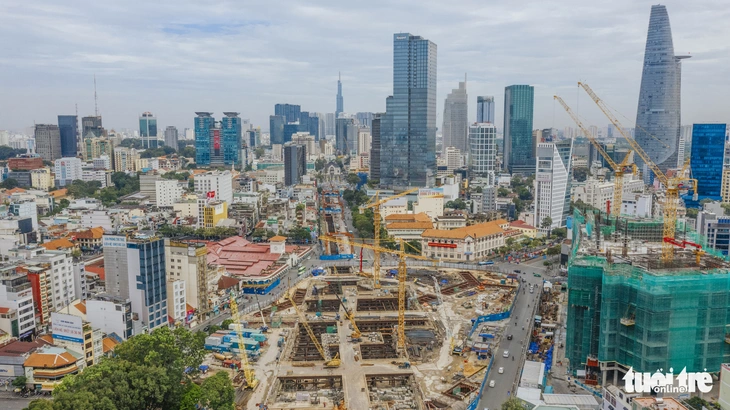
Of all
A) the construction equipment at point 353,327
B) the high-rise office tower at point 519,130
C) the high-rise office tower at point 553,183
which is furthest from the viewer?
the high-rise office tower at point 519,130

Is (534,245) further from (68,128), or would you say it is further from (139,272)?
(68,128)

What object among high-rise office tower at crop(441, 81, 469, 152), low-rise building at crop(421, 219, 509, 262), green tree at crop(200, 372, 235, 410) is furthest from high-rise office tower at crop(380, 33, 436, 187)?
high-rise office tower at crop(441, 81, 469, 152)

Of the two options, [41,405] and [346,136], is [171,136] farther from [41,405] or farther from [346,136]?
[41,405]

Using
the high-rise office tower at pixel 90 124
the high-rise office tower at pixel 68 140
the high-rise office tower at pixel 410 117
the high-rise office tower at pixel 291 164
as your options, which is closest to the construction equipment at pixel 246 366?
the high-rise office tower at pixel 410 117

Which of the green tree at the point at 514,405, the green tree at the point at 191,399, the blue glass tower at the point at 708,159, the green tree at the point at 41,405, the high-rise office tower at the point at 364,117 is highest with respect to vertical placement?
the high-rise office tower at the point at 364,117

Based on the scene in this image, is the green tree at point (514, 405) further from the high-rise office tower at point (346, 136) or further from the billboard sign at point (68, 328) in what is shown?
the high-rise office tower at point (346, 136)

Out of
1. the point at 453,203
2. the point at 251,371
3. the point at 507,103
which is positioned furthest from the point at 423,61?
the point at 251,371
